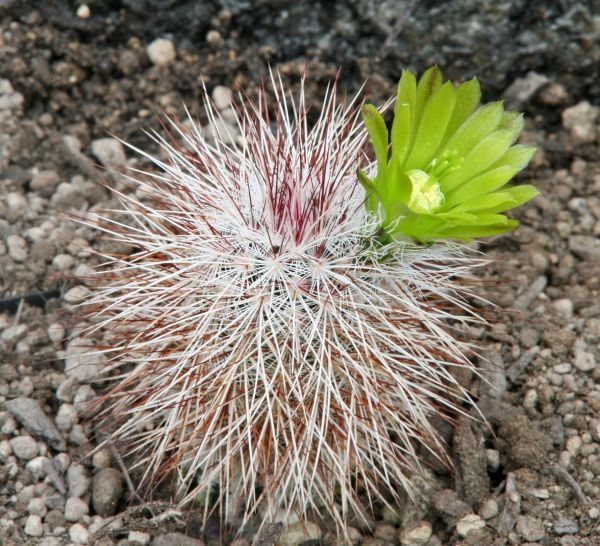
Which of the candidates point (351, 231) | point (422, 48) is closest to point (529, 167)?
point (422, 48)

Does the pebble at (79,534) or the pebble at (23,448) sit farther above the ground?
the pebble at (23,448)

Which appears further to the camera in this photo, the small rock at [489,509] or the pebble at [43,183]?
the pebble at [43,183]

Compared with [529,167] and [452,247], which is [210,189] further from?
[529,167]

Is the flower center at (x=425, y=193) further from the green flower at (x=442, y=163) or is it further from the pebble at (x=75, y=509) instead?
the pebble at (x=75, y=509)

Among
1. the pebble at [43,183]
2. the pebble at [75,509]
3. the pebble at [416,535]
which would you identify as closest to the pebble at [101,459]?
the pebble at [75,509]

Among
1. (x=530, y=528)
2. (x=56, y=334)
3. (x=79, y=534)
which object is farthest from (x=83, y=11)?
(x=530, y=528)

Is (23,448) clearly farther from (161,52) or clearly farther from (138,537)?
(161,52)

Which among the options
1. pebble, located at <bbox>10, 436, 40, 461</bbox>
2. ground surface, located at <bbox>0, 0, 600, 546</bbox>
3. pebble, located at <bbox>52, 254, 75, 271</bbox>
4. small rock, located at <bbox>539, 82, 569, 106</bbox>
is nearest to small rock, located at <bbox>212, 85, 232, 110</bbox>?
ground surface, located at <bbox>0, 0, 600, 546</bbox>
